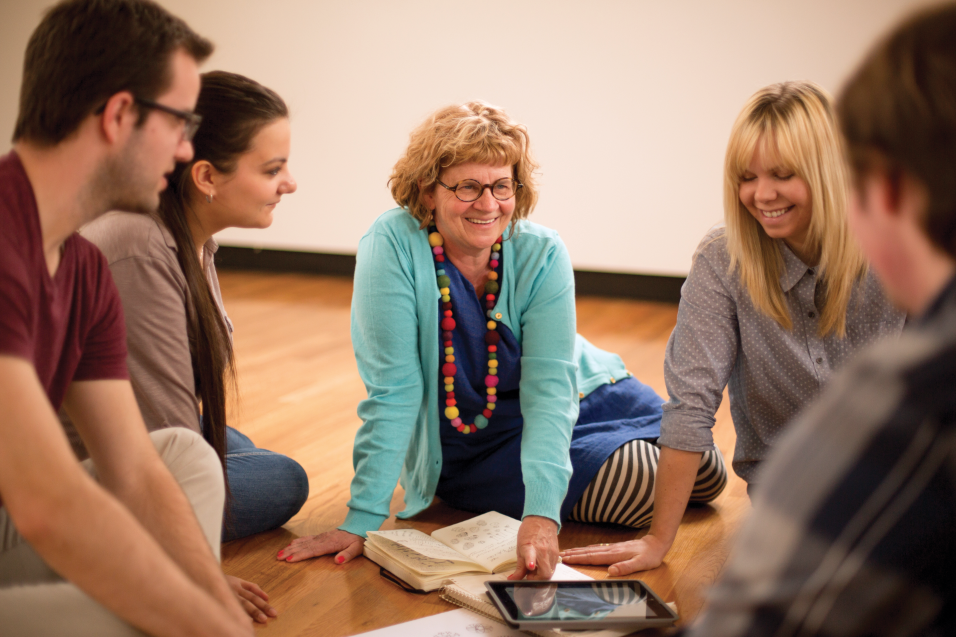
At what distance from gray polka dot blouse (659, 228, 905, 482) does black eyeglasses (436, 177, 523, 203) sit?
0.40m

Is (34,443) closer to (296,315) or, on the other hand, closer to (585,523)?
(585,523)

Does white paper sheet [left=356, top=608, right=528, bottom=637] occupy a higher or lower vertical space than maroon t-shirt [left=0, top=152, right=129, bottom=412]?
lower

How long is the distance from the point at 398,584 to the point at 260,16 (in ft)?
13.6

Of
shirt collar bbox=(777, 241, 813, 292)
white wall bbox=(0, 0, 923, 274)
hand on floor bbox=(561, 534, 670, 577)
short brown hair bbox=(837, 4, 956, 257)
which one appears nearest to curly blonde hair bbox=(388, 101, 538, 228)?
shirt collar bbox=(777, 241, 813, 292)

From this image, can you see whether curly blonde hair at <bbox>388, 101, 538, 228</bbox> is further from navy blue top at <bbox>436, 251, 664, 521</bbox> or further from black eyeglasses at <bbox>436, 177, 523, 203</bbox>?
navy blue top at <bbox>436, 251, 664, 521</bbox>

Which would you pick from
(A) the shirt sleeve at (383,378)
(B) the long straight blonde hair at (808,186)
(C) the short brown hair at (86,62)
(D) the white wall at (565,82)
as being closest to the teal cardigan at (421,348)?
(A) the shirt sleeve at (383,378)

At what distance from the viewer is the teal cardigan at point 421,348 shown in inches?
65.5

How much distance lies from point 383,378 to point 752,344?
0.72m

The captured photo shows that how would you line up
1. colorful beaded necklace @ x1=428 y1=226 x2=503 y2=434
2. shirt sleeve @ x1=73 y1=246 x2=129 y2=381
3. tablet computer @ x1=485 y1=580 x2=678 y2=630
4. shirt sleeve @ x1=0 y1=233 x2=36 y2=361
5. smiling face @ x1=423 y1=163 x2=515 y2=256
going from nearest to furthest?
1. shirt sleeve @ x1=0 y1=233 x2=36 y2=361
2. shirt sleeve @ x1=73 y1=246 x2=129 y2=381
3. tablet computer @ x1=485 y1=580 x2=678 y2=630
4. smiling face @ x1=423 y1=163 x2=515 y2=256
5. colorful beaded necklace @ x1=428 y1=226 x2=503 y2=434

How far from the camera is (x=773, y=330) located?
62.3 inches

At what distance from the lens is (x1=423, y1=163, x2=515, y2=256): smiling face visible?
5.35ft

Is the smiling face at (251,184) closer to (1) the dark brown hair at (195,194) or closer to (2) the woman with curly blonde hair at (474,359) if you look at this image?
(1) the dark brown hair at (195,194)

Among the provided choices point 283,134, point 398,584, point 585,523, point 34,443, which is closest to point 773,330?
point 585,523

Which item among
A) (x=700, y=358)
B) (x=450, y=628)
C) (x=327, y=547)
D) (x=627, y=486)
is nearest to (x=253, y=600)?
(x=327, y=547)
